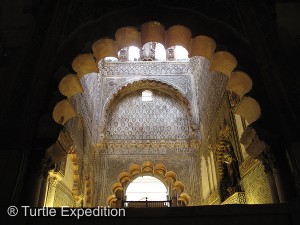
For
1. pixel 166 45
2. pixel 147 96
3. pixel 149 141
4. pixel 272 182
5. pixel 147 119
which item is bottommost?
pixel 272 182

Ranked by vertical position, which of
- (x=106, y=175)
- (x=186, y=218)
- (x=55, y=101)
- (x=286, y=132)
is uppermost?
(x=106, y=175)

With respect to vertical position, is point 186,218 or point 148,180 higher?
point 148,180

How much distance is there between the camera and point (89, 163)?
8.59 m

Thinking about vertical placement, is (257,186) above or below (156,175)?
Result: below

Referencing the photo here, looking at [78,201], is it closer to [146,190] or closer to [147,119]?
[147,119]

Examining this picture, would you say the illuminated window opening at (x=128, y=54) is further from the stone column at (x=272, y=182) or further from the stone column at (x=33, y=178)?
the stone column at (x=272, y=182)

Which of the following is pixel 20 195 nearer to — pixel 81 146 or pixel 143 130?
pixel 81 146

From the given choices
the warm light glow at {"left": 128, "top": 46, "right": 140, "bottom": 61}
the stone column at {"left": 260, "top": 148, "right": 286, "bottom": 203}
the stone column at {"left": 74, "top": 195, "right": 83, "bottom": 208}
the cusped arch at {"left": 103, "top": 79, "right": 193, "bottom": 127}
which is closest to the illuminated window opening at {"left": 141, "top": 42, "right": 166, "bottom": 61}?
the warm light glow at {"left": 128, "top": 46, "right": 140, "bottom": 61}

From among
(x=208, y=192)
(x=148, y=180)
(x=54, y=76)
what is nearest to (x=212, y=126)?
(x=208, y=192)

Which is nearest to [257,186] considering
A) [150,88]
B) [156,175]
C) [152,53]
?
[156,175]

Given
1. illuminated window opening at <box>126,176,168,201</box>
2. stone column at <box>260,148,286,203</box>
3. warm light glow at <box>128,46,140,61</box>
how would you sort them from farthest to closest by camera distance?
illuminated window opening at <box>126,176,168,201</box> → warm light glow at <box>128,46,140,61</box> → stone column at <box>260,148,286,203</box>

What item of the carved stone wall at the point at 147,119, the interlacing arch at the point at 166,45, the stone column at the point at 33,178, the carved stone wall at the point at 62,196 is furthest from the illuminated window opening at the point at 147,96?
the stone column at the point at 33,178

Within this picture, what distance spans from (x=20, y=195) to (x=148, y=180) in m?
11.9

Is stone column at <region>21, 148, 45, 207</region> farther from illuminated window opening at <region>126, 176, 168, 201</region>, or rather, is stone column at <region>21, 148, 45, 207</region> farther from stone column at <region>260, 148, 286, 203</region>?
illuminated window opening at <region>126, 176, 168, 201</region>
